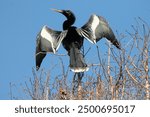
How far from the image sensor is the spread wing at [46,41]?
9848 millimetres

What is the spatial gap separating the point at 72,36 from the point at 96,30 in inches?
17.9

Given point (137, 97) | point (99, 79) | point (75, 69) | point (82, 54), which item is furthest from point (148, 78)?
point (82, 54)

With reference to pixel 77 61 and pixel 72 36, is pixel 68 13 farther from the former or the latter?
pixel 77 61

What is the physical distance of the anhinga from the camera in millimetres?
9789

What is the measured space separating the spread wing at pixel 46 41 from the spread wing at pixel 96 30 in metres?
0.37

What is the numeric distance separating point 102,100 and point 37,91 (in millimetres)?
955

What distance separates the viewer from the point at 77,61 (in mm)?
9336

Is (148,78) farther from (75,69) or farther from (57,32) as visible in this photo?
(57,32)

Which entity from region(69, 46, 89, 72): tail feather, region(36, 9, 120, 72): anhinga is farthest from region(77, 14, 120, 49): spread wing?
region(69, 46, 89, 72): tail feather

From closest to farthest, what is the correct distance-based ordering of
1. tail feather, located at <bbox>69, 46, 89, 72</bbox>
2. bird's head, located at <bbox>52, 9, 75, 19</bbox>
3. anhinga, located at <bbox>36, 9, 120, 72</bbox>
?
tail feather, located at <bbox>69, 46, 89, 72</bbox> → anhinga, located at <bbox>36, 9, 120, 72</bbox> → bird's head, located at <bbox>52, 9, 75, 19</bbox>

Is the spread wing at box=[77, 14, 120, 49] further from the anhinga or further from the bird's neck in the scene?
the bird's neck

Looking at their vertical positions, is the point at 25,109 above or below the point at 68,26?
below

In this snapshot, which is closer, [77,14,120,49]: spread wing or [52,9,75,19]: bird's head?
[77,14,120,49]: spread wing

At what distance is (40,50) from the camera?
10.1m
